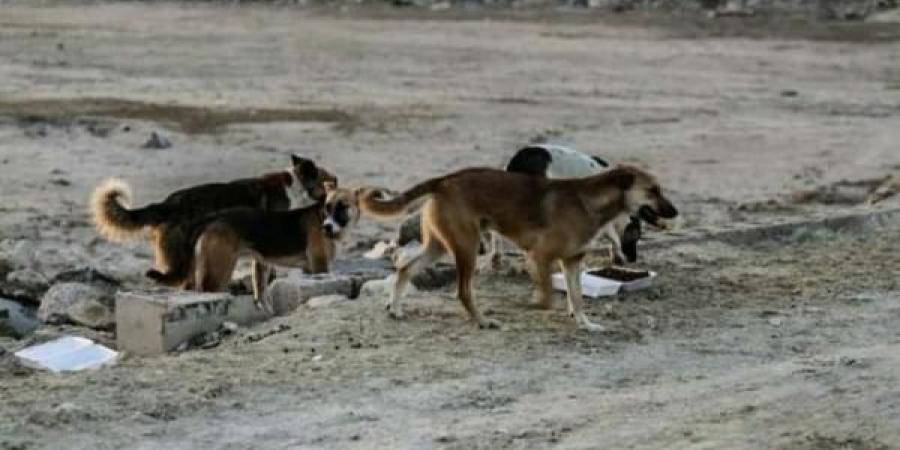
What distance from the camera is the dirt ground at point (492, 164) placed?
8.42 meters

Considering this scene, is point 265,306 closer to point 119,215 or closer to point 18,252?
point 119,215

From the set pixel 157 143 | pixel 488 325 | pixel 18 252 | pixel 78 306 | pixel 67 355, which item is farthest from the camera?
pixel 157 143

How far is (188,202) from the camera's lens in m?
12.5

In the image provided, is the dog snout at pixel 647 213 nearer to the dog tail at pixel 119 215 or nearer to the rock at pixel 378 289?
the rock at pixel 378 289

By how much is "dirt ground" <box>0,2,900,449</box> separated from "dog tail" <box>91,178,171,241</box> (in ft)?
5.05

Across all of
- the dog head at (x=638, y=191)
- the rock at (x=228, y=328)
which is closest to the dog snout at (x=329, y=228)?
the rock at (x=228, y=328)

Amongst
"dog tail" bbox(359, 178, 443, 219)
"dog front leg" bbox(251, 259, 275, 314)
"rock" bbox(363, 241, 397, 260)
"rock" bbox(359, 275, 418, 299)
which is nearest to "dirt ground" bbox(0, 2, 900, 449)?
"rock" bbox(359, 275, 418, 299)

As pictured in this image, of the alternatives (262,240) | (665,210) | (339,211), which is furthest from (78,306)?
(665,210)

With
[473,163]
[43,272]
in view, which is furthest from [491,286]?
[473,163]

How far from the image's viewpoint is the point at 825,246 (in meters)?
13.5

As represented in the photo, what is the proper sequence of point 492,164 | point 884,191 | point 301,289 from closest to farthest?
1. point 301,289
2. point 884,191
3. point 492,164

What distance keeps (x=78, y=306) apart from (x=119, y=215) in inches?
26.6

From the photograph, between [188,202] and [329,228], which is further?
[188,202]

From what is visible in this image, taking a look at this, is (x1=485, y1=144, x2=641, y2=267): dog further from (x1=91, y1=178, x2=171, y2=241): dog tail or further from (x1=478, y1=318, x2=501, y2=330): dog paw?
(x1=91, y1=178, x2=171, y2=241): dog tail
